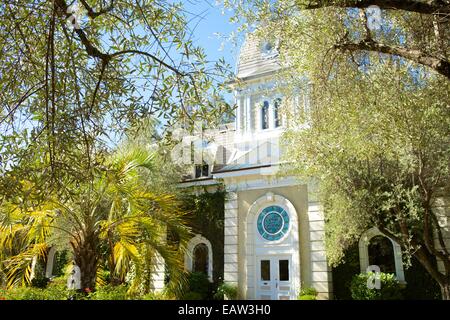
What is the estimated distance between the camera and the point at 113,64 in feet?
17.8

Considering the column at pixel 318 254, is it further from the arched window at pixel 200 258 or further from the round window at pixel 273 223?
the arched window at pixel 200 258

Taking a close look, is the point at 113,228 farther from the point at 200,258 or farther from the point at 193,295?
the point at 200,258

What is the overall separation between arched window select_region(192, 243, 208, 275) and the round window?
2913 millimetres

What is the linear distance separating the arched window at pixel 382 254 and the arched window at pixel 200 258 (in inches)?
272

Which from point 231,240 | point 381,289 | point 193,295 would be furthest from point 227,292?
point 381,289

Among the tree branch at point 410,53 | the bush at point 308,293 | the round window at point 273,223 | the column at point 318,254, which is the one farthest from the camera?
the round window at point 273,223

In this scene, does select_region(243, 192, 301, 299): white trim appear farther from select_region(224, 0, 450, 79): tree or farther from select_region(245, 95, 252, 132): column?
select_region(224, 0, 450, 79): tree

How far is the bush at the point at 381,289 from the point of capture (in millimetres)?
13148

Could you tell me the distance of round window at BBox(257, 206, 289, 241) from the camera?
16312mm

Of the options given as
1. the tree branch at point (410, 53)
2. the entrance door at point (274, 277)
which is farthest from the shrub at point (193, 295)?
the tree branch at point (410, 53)

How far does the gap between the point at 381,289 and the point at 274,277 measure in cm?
413

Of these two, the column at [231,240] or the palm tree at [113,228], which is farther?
the column at [231,240]

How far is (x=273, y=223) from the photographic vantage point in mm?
16594

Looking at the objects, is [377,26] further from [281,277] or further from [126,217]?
[281,277]
